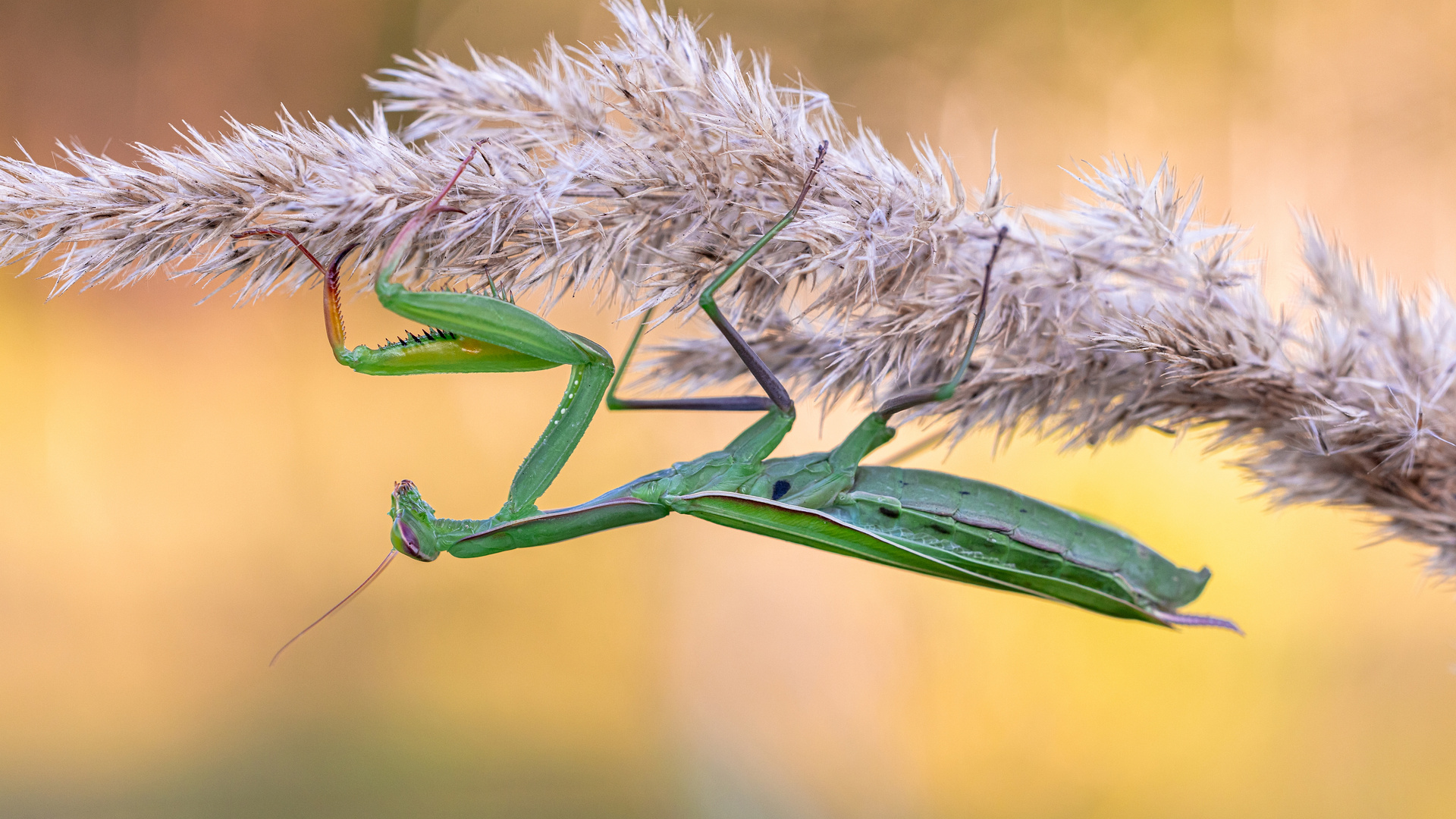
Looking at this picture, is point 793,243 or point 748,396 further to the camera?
point 748,396

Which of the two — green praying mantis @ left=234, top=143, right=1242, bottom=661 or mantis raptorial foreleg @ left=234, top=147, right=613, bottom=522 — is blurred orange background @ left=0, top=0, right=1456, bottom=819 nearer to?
green praying mantis @ left=234, top=143, right=1242, bottom=661

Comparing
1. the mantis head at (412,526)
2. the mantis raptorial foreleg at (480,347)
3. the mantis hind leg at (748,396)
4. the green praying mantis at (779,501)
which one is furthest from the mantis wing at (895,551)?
the mantis head at (412,526)

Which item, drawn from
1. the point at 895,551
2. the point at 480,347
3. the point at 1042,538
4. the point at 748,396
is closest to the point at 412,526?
the point at 480,347

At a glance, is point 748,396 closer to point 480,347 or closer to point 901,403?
point 901,403

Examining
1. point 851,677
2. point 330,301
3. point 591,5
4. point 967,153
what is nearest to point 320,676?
point 851,677

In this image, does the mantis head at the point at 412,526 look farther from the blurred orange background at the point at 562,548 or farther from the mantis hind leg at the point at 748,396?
the blurred orange background at the point at 562,548

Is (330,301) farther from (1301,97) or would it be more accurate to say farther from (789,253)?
(1301,97)
